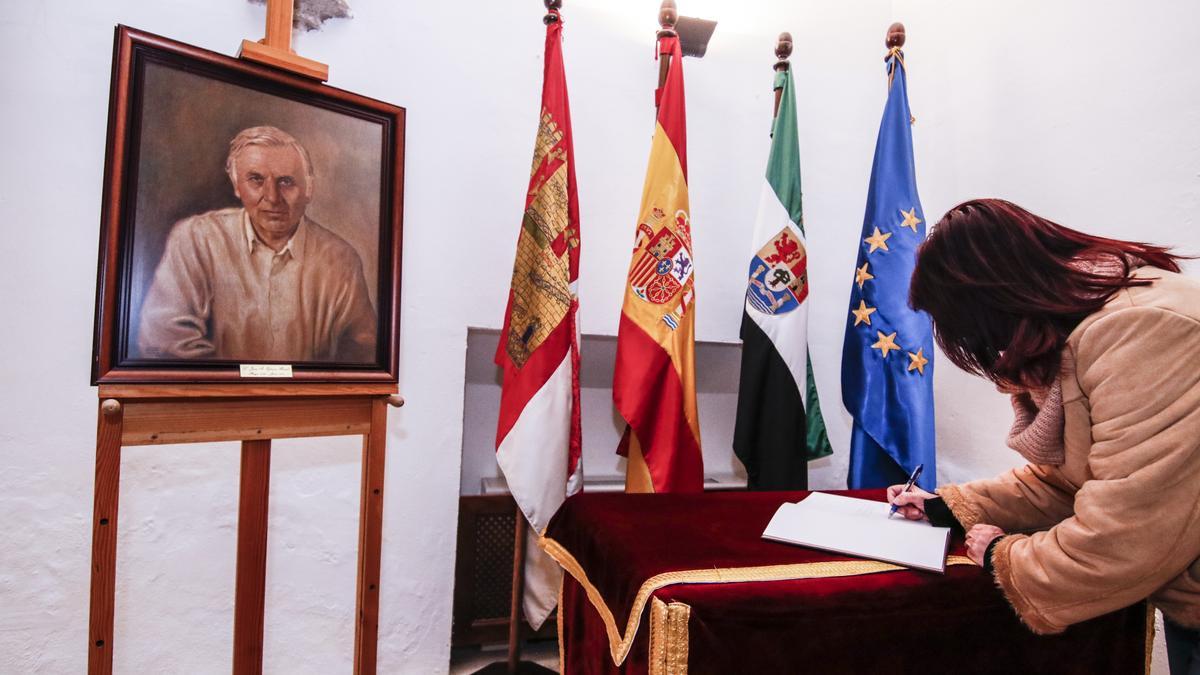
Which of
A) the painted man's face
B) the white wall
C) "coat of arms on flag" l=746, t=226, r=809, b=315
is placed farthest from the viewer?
"coat of arms on flag" l=746, t=226, r=809, b=315

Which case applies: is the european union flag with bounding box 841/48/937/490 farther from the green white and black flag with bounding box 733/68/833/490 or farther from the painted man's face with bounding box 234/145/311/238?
the painted man's face with bounding box 234/145/311/238

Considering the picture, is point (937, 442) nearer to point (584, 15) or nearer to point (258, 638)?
point (584, 15)

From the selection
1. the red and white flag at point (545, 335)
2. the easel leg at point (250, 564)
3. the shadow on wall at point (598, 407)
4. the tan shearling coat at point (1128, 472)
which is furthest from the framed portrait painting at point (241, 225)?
the tan shearling coat at point (1128, 472)

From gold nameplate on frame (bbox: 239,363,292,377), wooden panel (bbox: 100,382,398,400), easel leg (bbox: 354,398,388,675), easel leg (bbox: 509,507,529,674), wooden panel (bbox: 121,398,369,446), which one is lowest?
easel leg (bbox: 509,507,529,674)

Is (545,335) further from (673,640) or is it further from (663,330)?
(673,640)

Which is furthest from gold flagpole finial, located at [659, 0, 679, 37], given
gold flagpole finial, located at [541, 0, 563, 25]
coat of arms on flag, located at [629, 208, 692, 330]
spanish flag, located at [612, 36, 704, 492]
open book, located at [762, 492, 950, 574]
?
open book, located at [762, 492, 950, 574]

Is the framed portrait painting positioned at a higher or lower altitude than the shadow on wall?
higher

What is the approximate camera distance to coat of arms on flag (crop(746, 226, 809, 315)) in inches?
79.0

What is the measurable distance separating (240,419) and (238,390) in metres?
0.06

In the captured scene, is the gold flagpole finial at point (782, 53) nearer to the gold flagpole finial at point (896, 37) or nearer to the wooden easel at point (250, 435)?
the gold flagpole finial at point (896, 37)

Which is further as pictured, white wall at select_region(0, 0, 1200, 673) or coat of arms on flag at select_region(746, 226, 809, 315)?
coat of arms on flag at select_region(746, 226, 809, 315)

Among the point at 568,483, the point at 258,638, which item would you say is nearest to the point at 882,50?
the point at 568,483

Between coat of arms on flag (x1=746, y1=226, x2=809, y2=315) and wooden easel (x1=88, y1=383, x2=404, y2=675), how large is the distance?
4.15ft

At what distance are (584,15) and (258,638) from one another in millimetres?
2083
